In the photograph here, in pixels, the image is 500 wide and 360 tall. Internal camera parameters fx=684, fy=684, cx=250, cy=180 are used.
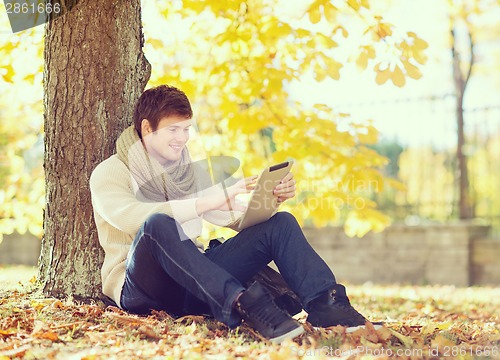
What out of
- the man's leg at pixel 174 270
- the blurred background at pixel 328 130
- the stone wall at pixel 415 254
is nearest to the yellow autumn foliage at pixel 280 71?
the blurred background at pixel 328 130

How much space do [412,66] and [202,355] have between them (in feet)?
9.13

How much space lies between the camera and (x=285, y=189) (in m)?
3.26

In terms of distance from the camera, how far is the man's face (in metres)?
3.40

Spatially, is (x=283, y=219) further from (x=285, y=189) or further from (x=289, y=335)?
(x=289, y=335)

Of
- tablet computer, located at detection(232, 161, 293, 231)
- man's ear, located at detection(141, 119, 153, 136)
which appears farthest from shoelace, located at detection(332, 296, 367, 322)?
man's ear, located at detection(141, 119, 153, 136)

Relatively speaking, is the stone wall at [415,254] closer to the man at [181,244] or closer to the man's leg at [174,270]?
the man at [181,244]

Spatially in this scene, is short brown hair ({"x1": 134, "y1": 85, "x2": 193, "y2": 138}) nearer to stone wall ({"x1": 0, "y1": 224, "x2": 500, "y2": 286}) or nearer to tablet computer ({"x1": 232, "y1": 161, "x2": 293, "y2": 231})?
tablet computer ({"x1": 232, "y1": 161, "x2": 293, "y2": 231})

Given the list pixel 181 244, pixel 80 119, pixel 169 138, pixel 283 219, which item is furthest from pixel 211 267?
pixel 80 119

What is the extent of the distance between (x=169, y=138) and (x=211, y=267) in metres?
0.77

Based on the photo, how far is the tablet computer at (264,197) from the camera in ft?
10.1

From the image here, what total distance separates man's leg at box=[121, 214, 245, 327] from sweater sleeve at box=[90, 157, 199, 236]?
0.10 metres

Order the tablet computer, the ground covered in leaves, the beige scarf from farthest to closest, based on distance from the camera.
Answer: the beige scarf, the tablet computer, the ground covered in leaves

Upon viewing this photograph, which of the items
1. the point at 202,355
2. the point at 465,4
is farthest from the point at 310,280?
the point at 465,4

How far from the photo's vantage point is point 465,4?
924cm
